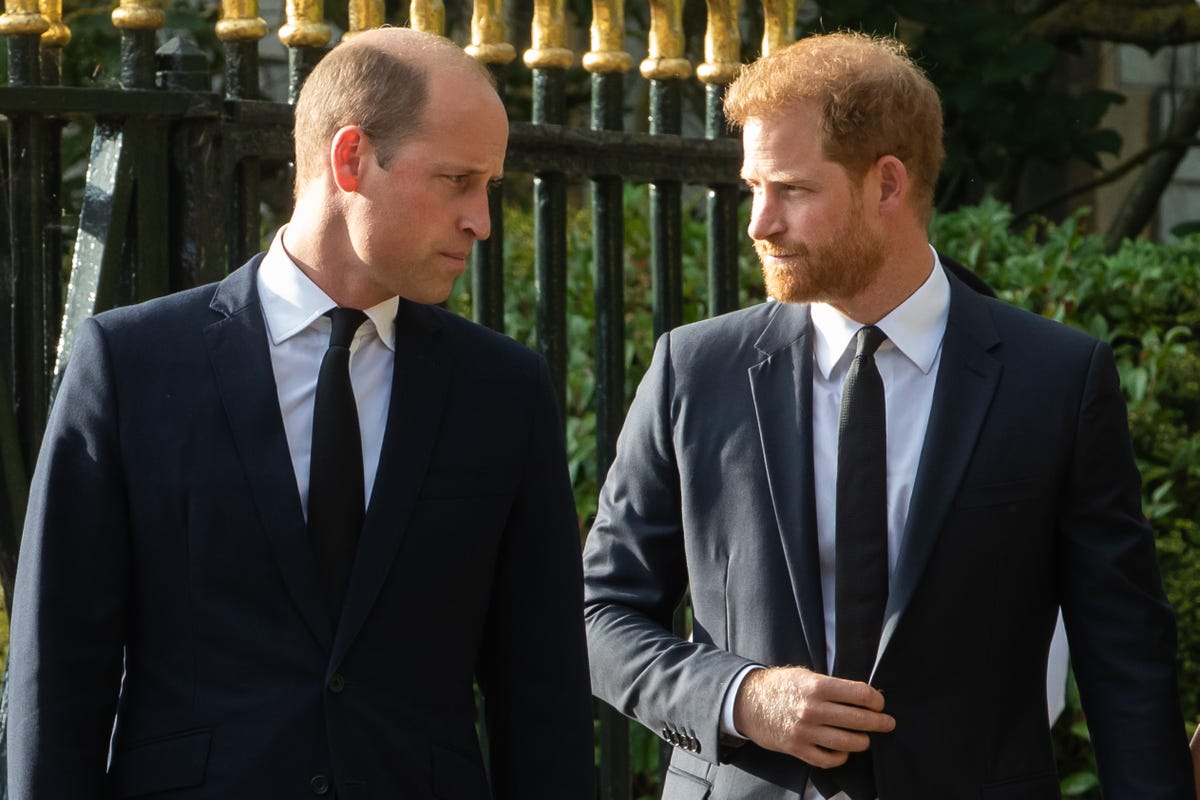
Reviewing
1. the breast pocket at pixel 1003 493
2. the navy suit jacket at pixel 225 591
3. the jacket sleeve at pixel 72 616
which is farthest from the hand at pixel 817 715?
the jacket sleeve at pixel 72 616

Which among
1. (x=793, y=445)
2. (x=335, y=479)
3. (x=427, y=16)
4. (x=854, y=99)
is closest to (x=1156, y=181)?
(x=427, y=16)

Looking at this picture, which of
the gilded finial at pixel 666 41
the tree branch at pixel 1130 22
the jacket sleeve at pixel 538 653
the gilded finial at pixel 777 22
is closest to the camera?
the jacket sleeve at pixel 538 653

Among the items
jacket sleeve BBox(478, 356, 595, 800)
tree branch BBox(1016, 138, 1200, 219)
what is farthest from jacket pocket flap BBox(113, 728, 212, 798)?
tree branch BBox(1016, 138, 1200, 219)

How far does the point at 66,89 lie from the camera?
3232mm

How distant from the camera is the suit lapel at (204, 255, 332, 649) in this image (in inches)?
96.7

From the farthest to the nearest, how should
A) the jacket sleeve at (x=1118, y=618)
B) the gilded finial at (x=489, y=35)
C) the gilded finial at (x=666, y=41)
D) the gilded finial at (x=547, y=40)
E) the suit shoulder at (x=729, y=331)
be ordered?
the gilded finial at (x=666, y=41) < the gilded finial at (x=547, y=40) < the gilded finial at (x=489, y=35) < the suit shoulder at (x=729, y=331) < the jacket sleeve at (x=1118, y=618)

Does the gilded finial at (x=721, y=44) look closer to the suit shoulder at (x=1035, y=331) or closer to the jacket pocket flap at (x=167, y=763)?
the suit shoulder at (x=1035, y=331)

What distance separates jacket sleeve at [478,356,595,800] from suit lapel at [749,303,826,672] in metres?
0.35

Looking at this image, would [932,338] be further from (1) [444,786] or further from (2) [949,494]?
(1) [444,786]

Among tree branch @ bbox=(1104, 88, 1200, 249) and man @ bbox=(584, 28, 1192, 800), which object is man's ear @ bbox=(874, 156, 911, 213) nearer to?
man @ bbox=(584, 28, 1192, 800)

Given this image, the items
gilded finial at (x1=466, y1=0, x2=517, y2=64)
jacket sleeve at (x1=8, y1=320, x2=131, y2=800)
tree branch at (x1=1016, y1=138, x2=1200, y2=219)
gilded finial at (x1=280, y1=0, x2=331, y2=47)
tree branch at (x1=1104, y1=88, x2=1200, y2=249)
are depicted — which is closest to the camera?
jacket sleeve at (x1=8, y1=320, x2=131, y2=800)

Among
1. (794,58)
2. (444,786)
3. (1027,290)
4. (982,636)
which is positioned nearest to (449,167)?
(794,58)

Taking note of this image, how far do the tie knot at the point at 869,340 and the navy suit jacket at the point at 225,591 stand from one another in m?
0.64

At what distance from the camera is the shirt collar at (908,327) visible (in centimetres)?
294
